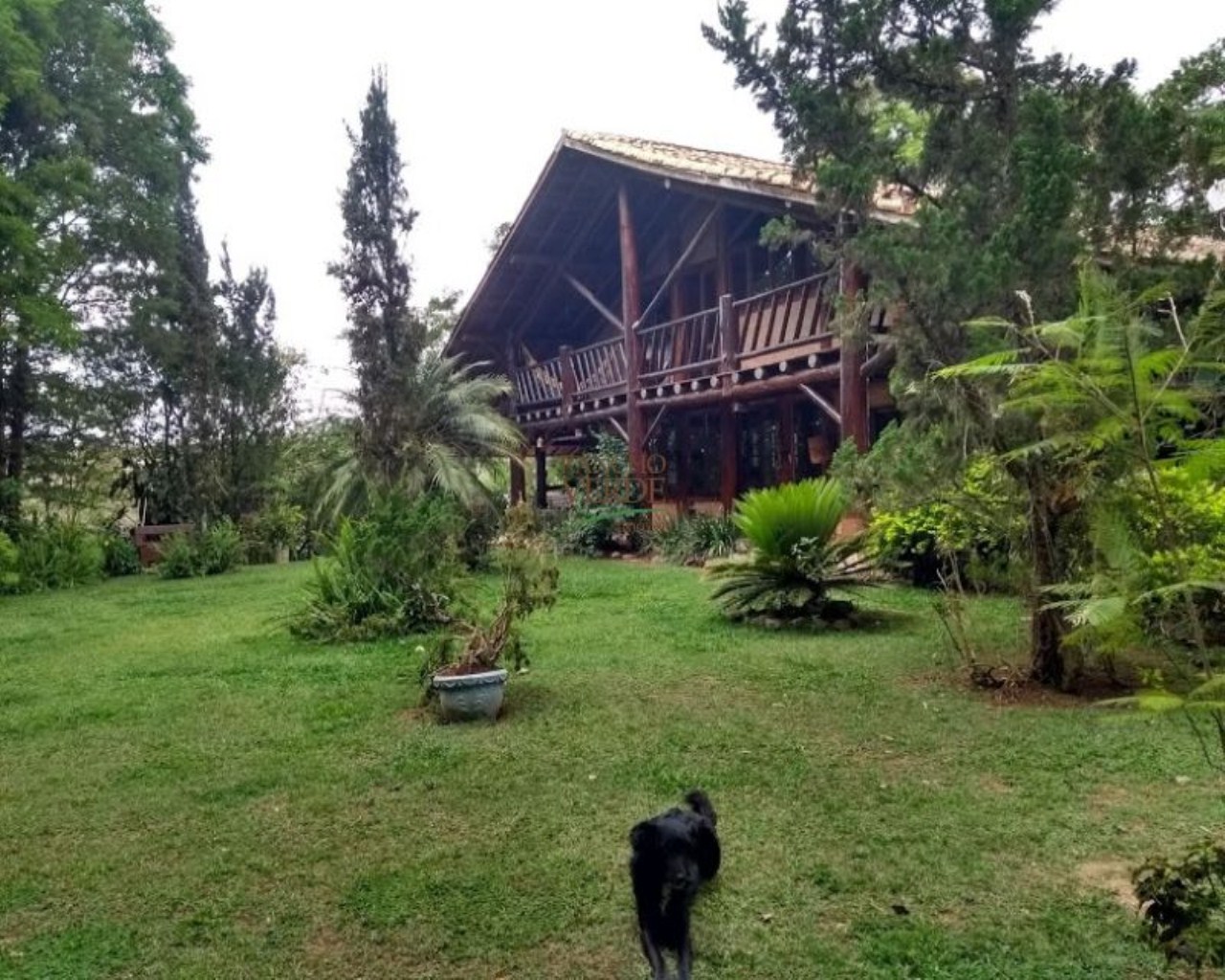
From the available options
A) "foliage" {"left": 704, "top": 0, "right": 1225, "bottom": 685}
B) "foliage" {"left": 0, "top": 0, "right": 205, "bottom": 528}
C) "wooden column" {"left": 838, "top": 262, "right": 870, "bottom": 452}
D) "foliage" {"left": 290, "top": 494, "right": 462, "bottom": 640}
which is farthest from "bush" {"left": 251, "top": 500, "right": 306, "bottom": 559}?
"foliage" {"left": 704, "top": 0, "right": 1225, "bottom": 685}

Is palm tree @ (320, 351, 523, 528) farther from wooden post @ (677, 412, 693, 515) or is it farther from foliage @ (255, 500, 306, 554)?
foliage @ (255, 500, 306, 554)

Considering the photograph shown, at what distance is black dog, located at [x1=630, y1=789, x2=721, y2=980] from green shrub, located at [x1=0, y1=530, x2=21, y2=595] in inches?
494

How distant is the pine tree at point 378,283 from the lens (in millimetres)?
9828

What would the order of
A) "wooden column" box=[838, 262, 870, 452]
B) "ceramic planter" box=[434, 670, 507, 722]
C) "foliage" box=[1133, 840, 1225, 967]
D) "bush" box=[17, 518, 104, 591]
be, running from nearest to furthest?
1. "foliage" box=[1133, 840, 1225, 967]
2. "ceramic planter" box=[434, 670, 507, 722]
3. "wooden column" box=[838, 262, 870, 452]
4. "bush" box=[17, 518, 104, 591]

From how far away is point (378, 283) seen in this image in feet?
32.7

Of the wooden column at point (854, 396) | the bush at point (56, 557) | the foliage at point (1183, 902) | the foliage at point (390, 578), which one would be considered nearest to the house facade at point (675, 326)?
the wooden column at point (854, 396)

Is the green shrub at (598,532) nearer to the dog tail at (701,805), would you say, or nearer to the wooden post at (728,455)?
the wooden post at (728,455)

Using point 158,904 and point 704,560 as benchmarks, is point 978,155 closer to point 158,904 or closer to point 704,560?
point 158,904

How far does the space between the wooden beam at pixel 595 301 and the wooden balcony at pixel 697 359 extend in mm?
392

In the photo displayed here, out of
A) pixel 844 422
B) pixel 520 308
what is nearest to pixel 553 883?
pixel 844 422

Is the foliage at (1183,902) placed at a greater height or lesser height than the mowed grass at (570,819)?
greater

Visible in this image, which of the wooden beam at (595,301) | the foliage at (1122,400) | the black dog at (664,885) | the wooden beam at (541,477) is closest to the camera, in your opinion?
the foliage at (1122,400)

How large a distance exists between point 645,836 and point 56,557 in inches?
584

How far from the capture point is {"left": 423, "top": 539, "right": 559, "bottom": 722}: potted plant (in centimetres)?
470
